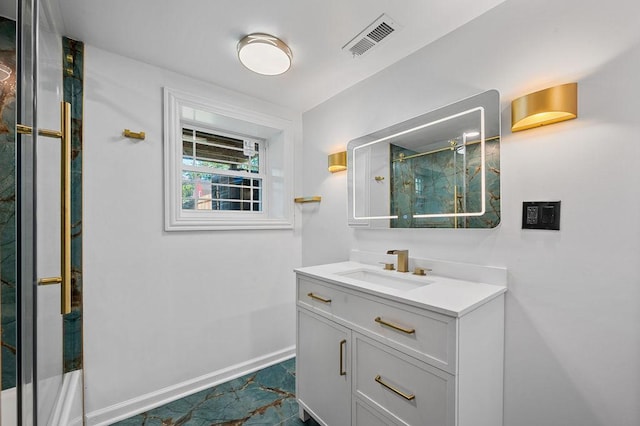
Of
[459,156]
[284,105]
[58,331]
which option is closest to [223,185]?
[284,105]

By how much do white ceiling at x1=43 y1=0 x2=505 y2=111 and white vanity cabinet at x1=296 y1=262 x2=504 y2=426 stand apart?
4.49ft

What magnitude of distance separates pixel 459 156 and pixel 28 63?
5.77 ft

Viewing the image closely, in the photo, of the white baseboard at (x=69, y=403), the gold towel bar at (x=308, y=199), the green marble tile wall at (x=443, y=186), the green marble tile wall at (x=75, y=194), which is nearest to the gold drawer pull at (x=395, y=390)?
the green marble tile wall at (x=443, y=186)

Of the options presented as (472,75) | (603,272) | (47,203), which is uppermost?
(472,75)

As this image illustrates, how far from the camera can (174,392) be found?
→ 1.96 m

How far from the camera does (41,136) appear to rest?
3.19 feet

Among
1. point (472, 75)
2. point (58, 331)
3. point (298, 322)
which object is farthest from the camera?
point (298, 322)

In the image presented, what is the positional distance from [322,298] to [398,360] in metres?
0.52

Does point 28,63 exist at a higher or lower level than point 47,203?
higher

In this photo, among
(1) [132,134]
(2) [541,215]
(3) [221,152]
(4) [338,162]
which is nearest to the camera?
(2) [541,215]

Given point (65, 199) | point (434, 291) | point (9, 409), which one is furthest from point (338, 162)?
point (9, 409)

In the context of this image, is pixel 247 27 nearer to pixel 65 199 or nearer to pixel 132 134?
pixel 132 134

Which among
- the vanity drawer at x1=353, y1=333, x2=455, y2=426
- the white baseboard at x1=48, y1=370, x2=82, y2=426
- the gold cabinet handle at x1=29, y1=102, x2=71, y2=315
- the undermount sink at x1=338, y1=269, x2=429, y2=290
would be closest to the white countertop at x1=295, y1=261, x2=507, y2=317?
the undermount sink at x1=338, y1=269, x2=429, y2=290

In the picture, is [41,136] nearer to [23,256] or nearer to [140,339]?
[23,256]
